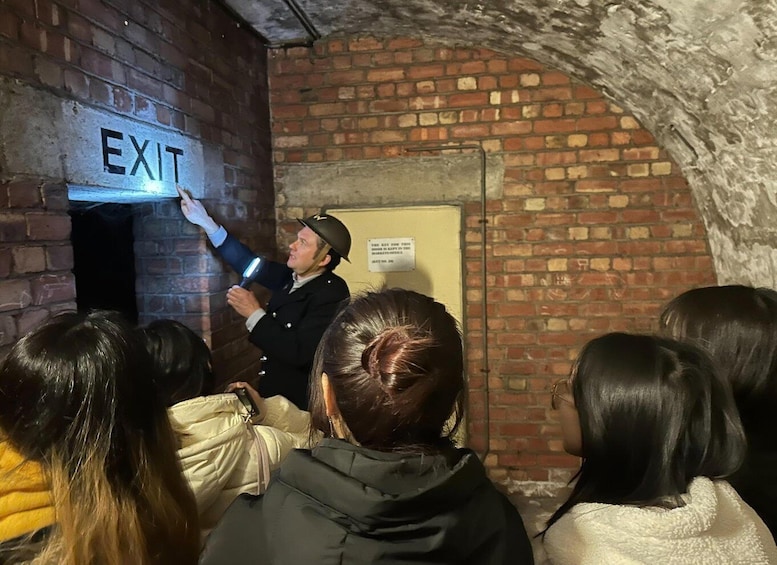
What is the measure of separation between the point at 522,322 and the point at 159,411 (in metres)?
2.46

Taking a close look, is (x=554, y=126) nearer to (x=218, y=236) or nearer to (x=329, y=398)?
(x=218, y=236)

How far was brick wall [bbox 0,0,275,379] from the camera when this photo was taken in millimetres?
1516

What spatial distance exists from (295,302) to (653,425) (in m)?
1.61

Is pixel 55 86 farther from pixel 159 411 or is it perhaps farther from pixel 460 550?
pixel 460 550

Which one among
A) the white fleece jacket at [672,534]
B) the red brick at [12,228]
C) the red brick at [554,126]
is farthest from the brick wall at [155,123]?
the red brick at [554,126]

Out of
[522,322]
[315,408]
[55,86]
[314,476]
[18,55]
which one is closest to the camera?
[314,476]

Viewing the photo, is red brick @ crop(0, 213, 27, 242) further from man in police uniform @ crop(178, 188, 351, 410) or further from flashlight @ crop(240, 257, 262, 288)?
flashlight @ crop(240, 257, 262, 288)

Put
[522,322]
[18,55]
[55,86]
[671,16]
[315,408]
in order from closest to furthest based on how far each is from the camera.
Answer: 1. [315,408]
2. [18,55]
3. [55,86]
4. [671,16]
5. [522,322]

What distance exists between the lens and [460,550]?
0.89 meters

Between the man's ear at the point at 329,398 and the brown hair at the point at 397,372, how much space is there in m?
0.02

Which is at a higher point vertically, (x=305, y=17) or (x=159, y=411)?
(x=305, y=17)

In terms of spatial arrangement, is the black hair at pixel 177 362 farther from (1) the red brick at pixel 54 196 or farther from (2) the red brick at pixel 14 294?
(1) the red brick at pixel 54 196

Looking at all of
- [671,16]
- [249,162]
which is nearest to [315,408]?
[671,16]

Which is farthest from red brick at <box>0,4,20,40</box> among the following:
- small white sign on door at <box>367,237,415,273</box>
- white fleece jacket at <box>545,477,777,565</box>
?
small white sign on door at <box>367,237,415,273</box>
